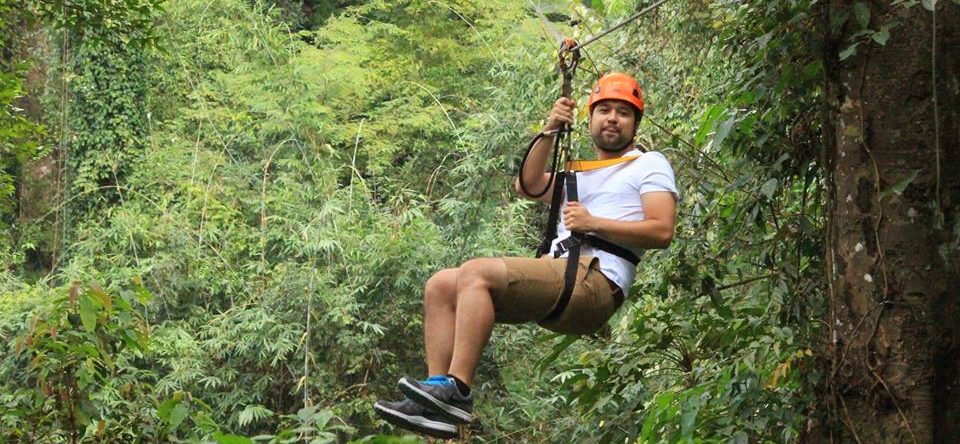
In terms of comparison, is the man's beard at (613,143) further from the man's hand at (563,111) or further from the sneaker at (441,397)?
the sneaker at (441,397)

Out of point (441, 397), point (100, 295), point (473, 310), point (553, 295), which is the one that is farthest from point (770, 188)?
point (100, 295)

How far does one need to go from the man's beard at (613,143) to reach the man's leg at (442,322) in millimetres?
565

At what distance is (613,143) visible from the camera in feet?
10.2

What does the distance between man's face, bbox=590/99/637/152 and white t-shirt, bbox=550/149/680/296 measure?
6 cm

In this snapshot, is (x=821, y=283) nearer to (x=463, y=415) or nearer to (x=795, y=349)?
(x=795, y=349)

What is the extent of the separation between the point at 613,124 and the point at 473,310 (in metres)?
0.68

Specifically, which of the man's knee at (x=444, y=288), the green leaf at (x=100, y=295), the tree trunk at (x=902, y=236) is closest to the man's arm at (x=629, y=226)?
the man's knee at (x=444, y=288)

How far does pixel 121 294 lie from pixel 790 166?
5.99ft

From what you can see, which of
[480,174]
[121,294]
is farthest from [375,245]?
[121,294]

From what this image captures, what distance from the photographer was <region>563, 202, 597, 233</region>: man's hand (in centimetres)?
290

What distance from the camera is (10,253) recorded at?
12.5 meters

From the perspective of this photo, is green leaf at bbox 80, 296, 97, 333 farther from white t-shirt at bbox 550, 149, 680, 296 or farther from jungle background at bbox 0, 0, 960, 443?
white t-shirt at bbox 550, 149, 680, 296

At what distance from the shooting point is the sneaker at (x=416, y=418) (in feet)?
8.78

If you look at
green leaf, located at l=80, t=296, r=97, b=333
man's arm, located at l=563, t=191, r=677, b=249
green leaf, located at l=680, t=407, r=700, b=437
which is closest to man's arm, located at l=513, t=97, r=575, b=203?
man's arm, located at l=563, t=191, r=677, b=249
